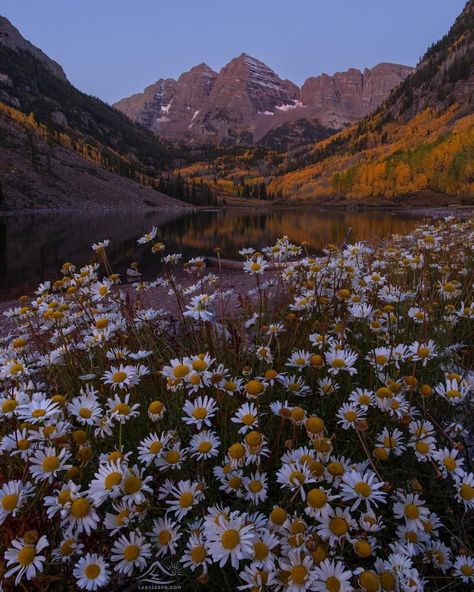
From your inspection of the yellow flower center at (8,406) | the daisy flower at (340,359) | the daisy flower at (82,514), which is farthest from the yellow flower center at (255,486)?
the yellow flower center at (8,406)

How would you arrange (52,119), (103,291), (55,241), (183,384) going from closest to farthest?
(183,384) < (103,291) < (55,241) < (52,119)

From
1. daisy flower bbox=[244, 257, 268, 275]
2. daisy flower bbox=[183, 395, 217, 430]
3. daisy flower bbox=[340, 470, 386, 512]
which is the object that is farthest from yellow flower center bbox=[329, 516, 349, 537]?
daisy flower bbox=[244, 257, 268, 275]

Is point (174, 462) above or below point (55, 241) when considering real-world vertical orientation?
above

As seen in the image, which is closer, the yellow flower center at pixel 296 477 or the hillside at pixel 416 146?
the yellow flower center at pixel 296 477

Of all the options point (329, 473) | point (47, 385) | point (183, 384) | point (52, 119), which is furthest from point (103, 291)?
point (52, 119)

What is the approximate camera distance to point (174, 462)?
1.86 metres

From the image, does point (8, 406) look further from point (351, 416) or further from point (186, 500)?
point (351, 416)

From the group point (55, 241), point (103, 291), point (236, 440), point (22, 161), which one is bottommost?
point (55, 241)

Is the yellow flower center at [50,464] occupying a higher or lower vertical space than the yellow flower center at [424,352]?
lower

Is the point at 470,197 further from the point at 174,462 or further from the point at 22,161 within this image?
the point at 22,161

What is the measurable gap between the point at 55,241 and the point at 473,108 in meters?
160

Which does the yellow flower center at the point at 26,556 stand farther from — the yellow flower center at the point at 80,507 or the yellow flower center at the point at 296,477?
the yellow flower center at the point at 296,477

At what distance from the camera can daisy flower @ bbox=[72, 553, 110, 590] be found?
155cm

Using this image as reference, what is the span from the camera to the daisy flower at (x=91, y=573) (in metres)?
1.55
